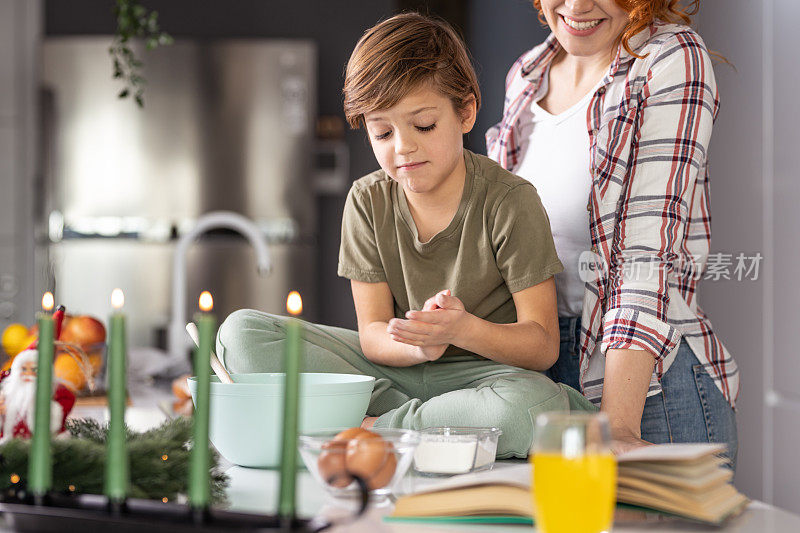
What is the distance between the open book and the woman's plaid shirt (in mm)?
563

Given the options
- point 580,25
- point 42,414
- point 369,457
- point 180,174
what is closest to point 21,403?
point 42,414

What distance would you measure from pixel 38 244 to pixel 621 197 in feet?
11.5

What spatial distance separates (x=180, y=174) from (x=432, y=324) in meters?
3.40

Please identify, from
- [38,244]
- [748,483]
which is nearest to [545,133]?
[748,483]

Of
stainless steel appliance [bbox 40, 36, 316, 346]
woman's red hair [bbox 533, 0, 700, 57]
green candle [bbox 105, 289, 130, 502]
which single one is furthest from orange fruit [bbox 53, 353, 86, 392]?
stainless steel appliance [bbox 40, 36, 316, 346]

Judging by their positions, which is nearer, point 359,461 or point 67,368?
point 359,461

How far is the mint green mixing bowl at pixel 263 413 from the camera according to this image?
1099 mm

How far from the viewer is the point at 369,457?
901 millimetres

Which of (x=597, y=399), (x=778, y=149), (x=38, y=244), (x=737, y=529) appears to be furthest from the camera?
(x=38, y=244)

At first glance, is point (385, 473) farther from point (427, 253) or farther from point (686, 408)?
point (686, 408)

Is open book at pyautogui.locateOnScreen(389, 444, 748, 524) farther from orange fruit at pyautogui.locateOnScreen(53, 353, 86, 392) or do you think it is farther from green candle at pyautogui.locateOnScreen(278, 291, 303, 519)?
orange fruit at pyautogui.locateOnScreen(53, 353, 86, 392)

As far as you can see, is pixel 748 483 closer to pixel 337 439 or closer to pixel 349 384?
pixel 349 384

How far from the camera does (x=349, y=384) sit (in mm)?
1159

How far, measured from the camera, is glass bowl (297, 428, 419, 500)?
0.90 meters
